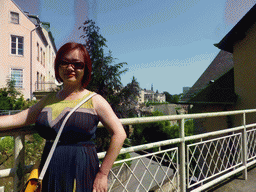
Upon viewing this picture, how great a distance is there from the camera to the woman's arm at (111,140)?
1052mm

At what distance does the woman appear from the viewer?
105 cm

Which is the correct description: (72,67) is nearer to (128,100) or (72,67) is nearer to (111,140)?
(111,140)

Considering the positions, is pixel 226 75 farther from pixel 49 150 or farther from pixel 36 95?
pixel 36 95

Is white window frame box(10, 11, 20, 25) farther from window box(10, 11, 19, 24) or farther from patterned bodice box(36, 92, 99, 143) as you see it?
patterned bodice box(36, 92, 99, 143)

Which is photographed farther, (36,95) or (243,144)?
(36,95)

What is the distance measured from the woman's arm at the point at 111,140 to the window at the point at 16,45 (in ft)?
64.6

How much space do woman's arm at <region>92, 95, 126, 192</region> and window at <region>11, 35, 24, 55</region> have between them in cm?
1970

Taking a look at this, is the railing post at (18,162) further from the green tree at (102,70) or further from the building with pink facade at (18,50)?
the building with pink facade at (18,50)

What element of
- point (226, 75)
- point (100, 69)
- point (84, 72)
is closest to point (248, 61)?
point (226, 75)

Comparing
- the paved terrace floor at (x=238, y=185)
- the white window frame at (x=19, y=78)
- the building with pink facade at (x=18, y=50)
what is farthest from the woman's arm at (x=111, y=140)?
the white window frame at (x=19, y=78)

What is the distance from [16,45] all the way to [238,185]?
20.2 m

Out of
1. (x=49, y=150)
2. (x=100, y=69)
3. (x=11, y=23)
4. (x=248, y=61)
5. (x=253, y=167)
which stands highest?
(x=11, y=23)

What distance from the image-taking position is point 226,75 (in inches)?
449

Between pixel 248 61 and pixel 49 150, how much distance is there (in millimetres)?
10327
